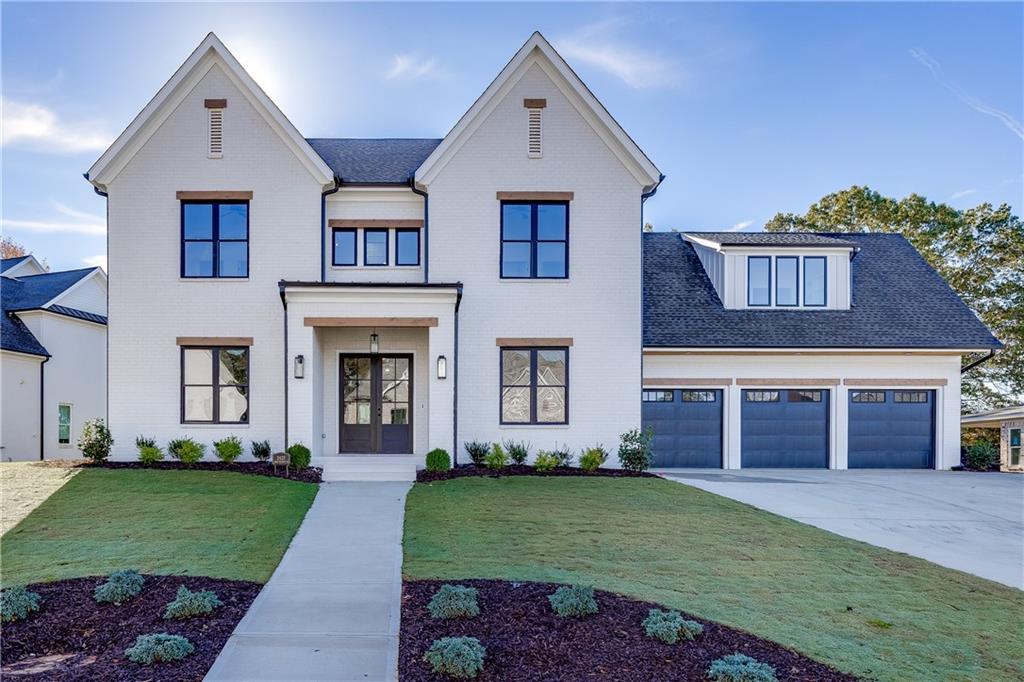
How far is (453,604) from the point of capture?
548 centimetres

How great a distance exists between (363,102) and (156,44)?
521cm

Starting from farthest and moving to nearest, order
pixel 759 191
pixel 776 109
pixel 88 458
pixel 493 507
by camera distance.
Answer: pixel 759 191, pixel 776 109, pixel 88 458, pixel 493 507

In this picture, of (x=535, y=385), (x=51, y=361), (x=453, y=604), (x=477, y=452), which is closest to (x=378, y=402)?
(x=477, y=452)

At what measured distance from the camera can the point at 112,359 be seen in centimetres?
1438

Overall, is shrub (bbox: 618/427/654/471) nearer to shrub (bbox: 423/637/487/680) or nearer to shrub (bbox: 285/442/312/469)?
shrub (bbox: 285/442/312/469)

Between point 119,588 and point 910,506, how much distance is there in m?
13.2

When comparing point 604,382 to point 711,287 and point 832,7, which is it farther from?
point 832,7

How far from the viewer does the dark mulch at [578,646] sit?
15.0ft

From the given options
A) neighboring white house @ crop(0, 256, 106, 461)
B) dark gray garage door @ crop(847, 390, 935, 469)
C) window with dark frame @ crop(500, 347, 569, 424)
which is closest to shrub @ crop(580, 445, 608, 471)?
window with dark frame @ crop(500, 347, 569, 424)

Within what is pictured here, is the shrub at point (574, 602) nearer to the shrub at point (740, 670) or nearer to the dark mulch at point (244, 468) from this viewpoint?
the shrub at point (740, 670)

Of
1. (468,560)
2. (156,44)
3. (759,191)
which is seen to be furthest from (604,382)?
(759,191)

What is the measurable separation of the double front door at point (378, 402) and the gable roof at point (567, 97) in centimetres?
483

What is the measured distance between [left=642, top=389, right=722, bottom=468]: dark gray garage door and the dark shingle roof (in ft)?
30.9

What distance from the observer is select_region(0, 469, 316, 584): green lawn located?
6840 millimetres
